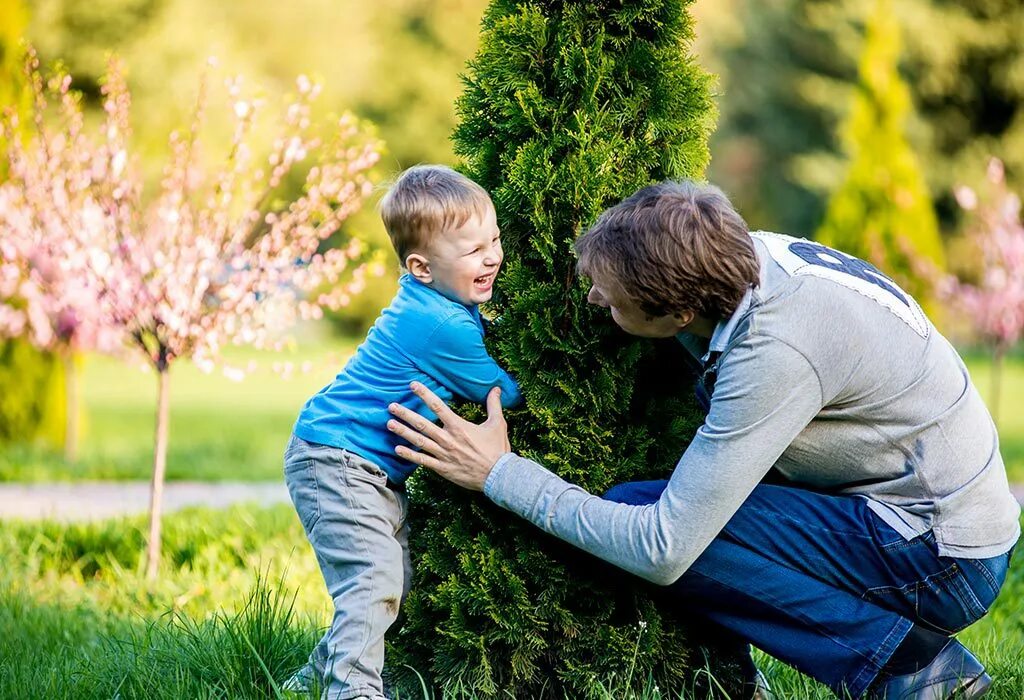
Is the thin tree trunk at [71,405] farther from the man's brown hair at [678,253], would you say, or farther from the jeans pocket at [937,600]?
the jeans pocket at [937,600]

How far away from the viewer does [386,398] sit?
2963mm

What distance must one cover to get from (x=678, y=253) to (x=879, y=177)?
45.4 feet

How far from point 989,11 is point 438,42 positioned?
1470cm

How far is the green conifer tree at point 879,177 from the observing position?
575 inches

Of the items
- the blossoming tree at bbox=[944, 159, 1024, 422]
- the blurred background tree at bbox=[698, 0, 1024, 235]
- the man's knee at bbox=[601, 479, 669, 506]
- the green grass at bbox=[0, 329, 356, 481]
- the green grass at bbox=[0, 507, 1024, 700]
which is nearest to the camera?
the man's knee at bbox=[601, 479, 669, 506]

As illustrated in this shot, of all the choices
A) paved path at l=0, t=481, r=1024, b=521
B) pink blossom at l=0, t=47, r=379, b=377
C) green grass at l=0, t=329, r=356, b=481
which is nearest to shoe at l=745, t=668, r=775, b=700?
green grass at l=0, t=329, r=356, b=481

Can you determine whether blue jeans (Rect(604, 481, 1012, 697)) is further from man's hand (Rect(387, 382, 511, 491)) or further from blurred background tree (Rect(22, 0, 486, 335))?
blurred background tree (Rect(22, 0, 486, 335))

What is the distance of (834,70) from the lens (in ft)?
92.5

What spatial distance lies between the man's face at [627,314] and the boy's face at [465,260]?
336 mm

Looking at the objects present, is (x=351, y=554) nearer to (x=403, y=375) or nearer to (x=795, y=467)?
(x=403, y=375)

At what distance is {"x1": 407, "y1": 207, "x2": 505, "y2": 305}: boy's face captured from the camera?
9.60ft

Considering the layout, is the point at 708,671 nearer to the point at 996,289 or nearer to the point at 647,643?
the point at 647,643

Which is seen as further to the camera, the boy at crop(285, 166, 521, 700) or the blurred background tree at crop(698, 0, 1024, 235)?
the blurred background tree at crop(698, 0, 1024, 235)

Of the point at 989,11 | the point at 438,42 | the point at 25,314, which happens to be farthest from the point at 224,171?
the point at 438,42
